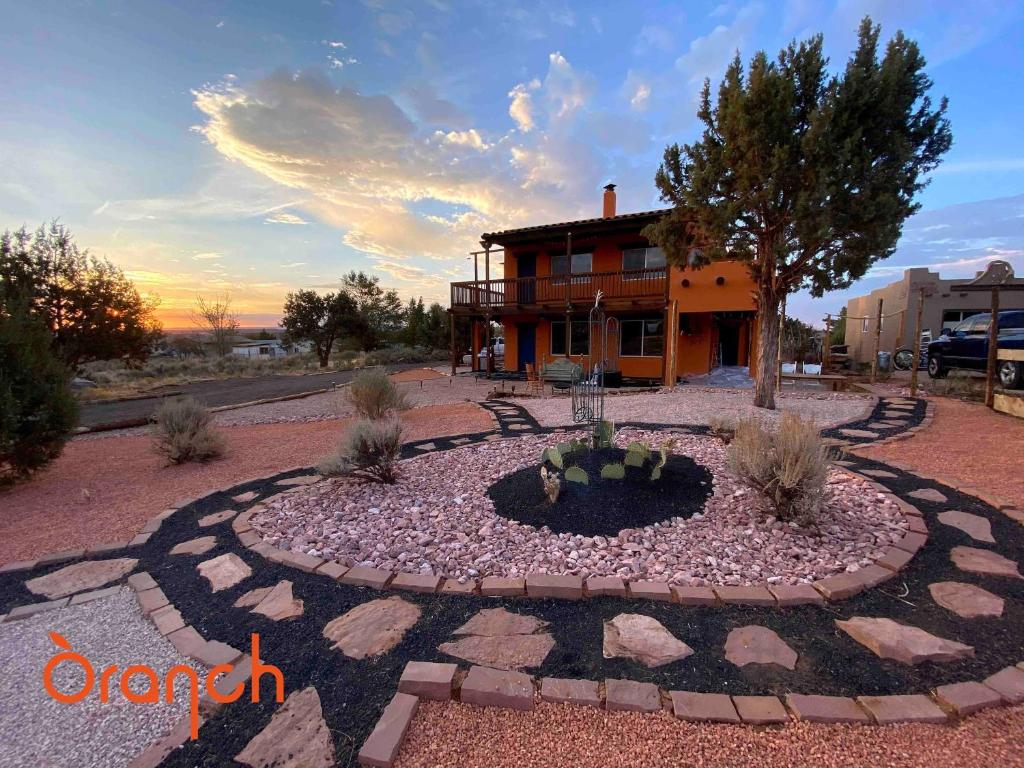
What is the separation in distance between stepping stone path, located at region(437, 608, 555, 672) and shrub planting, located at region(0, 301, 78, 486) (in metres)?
5.38

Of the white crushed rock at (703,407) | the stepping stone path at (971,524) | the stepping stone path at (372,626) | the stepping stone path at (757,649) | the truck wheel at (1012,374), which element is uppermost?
the truck wheel at (1012,374)

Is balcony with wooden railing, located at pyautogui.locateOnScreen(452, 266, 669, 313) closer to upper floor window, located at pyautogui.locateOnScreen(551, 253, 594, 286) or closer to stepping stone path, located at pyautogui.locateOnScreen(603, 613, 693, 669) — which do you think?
upper floor window, located at pyautogui.locateOnScreen(551, 253, 594, 286)

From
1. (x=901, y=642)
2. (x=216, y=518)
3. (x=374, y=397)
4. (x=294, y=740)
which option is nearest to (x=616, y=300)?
(x=374, y=397)

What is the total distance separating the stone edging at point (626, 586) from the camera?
2105 mm

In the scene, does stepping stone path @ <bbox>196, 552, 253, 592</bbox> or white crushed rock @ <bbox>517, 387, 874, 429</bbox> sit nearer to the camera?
stepping stone path @ <bbox>196, 552, 253, 592</bbox>

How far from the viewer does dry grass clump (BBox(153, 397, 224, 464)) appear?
16.6 feet

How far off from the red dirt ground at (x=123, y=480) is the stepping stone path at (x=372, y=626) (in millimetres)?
2454

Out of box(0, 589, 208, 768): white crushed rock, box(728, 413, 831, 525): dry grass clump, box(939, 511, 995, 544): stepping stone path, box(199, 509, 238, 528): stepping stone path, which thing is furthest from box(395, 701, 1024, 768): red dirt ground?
box(199, 509, 238, 528): stepping stone path

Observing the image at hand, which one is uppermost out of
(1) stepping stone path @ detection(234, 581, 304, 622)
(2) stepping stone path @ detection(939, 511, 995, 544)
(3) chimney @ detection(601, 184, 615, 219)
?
(3) chimney @ detection(601, 184, 615, 219)

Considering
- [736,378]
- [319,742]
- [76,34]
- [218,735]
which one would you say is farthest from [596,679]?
[736,378]

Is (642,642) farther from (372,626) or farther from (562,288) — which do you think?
(562,288)

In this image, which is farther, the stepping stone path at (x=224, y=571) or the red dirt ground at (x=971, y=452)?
the red dirt ground at (x=971, y=452)

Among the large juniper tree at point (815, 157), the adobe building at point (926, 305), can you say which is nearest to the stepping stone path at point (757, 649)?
the large juniper tree at point (815, 157)

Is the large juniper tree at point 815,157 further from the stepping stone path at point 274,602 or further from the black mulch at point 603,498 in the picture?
the stepping stone path at point 274,602
